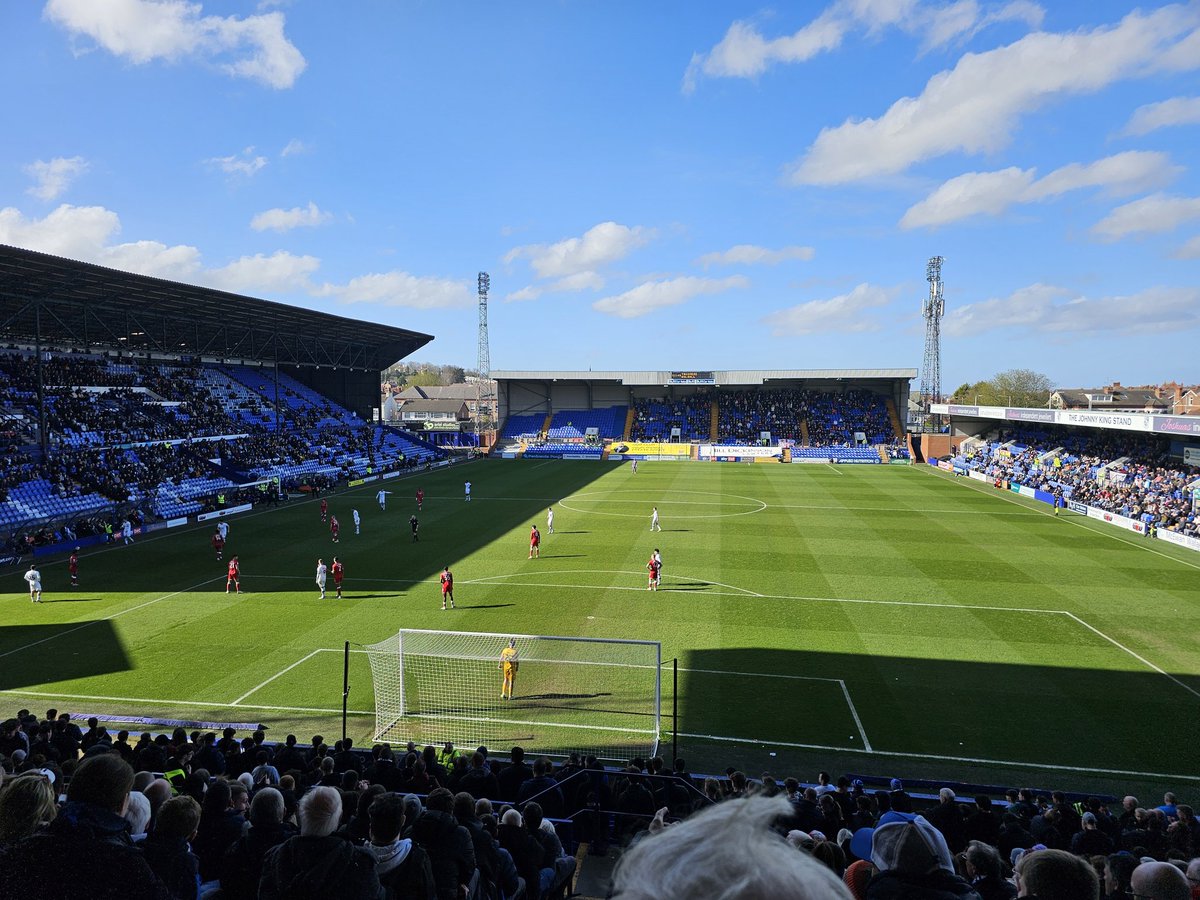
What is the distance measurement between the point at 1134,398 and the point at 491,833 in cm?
12542

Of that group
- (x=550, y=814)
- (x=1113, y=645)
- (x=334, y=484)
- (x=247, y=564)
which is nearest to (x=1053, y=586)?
(x=1113, y=645)

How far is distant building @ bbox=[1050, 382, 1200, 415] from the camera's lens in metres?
84.3

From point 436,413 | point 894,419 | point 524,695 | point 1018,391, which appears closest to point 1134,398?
point 1018,391

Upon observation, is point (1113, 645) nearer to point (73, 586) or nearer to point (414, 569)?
point (414, 569)

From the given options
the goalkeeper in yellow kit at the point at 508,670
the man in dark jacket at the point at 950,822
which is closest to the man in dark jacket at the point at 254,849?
the man in dark jacket at the point at 950,822

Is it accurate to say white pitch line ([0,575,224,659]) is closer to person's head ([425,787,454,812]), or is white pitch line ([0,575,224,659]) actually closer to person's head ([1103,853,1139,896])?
person's head ([425,787,454,812])

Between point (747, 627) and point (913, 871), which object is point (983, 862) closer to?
point (913, 871)

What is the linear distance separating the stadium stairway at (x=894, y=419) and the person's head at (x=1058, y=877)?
75.1m

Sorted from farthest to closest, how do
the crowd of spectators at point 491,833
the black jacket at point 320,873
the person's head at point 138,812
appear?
the person's head at point 138,812
the black jacket at point 320,873
the crowd of spectators at point 491,833

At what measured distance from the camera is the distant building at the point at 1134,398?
84.3 meters

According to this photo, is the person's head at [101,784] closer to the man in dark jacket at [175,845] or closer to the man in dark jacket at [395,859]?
the man in dark jacket at [175,845]

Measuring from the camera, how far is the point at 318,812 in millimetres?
3562

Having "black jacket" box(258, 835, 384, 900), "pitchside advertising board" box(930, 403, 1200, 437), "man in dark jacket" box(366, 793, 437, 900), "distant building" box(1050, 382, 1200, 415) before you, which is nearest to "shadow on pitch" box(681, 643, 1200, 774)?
"man in dark jacket" box(366, 793, 437, 900)

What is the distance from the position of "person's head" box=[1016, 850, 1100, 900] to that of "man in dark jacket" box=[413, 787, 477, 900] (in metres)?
3.48
